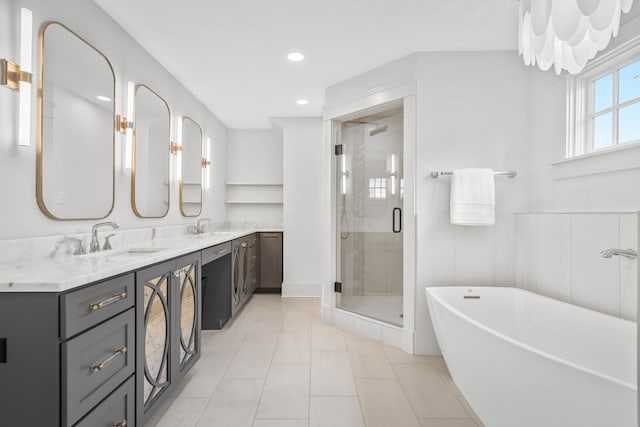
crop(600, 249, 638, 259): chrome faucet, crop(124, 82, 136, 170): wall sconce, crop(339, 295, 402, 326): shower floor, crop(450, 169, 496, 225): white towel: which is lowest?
crop(339, 295, 402, 326): shower floor

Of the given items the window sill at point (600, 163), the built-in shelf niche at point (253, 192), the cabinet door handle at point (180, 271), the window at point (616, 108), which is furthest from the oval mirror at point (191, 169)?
the window at point (616, 108)

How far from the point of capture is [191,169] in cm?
380

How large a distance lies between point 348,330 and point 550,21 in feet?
9.39

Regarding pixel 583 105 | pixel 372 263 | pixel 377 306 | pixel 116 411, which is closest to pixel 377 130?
pixel 372 263

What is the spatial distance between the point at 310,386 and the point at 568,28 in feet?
7.36

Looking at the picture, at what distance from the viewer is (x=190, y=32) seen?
2.51 metres

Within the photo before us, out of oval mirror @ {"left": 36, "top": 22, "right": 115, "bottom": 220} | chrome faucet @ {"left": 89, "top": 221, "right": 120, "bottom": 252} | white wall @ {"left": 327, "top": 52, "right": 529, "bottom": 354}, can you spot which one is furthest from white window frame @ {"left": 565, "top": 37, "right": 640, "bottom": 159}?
oval mirror @ {"left": 36, "top": 22, "right": 115, "bottom": 220}

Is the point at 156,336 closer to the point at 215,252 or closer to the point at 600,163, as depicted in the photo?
the point at 215,252

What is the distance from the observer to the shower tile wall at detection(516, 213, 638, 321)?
1823 mm

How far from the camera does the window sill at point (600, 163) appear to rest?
6.01ft

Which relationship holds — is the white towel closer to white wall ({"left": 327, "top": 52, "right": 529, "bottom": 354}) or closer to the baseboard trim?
white wall ({"left": 327, "top": 52, "right": 529, "bottom": 354})

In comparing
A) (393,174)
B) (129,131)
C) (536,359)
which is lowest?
(536,359)

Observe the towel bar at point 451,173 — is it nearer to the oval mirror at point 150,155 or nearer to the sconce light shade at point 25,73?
the oval mirror at point 150,155

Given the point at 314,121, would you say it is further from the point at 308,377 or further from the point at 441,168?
the point at 308,377
